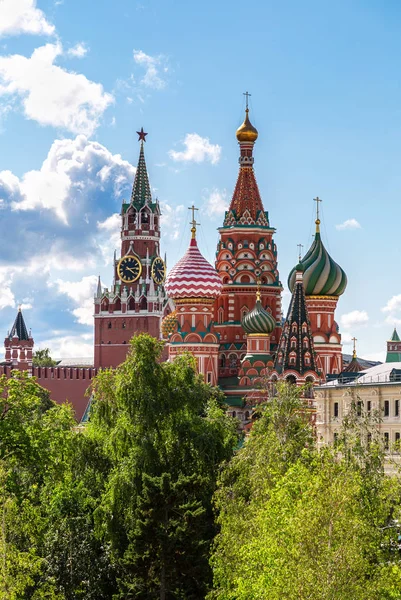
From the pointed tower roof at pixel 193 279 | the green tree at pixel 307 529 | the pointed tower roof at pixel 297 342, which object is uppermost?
the pointed tower roof at pixel 193 279

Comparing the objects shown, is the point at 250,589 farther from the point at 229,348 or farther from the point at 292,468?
the point at 229,348

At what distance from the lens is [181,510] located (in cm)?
3559

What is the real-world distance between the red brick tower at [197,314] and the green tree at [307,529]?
4102 cm

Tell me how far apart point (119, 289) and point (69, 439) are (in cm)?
7519

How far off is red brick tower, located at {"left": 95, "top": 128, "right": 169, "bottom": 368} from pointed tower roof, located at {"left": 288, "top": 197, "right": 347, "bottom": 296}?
3884 centimetres

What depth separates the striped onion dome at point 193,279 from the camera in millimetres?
76500

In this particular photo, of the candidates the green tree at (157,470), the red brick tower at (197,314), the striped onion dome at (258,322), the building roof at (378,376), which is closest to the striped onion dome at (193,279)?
the red brick tower at (197,314)

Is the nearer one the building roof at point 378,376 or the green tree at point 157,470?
the green tree at point 157,470

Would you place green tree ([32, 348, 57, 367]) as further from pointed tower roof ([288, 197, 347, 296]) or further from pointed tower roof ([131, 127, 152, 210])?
pointed tower roof ([288, 197, 347, 296])

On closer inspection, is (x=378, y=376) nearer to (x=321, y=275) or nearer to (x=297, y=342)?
(x=297, y=342)

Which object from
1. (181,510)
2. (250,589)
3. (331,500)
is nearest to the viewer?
(331,500)

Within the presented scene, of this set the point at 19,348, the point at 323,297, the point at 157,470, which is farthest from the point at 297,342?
the point at 19,348

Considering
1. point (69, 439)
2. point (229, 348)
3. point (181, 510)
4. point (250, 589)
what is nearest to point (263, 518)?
point (250, 589)

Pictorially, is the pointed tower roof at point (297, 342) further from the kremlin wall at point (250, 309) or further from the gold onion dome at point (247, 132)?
the gold onion dome at point (247, 132)
